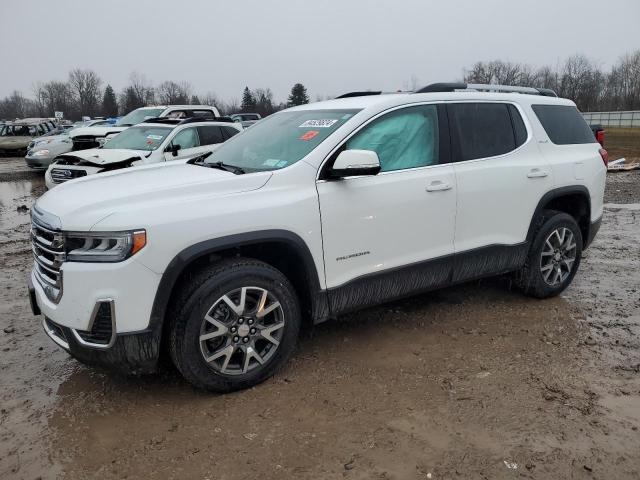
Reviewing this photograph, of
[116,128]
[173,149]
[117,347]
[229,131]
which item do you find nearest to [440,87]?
[117,347]

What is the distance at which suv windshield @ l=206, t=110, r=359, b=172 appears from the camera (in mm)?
3701

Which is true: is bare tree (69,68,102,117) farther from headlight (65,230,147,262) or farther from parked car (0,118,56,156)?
headlight (65,230,147,262)

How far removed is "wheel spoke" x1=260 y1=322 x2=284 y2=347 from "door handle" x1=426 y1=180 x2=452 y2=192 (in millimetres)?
1508

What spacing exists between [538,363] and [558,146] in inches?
84.6

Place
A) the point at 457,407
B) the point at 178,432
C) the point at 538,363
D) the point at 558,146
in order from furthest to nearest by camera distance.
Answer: the point at 558,146
the point at 538,363
the point at 457,407
the point at 178,432

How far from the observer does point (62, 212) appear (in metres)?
3.05

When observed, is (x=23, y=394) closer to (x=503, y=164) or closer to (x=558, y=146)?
(x=503, y=164)

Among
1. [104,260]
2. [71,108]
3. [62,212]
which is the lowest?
[104,260]

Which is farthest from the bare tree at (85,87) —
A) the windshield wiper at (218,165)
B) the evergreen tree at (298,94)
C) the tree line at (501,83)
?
the windshield wiper at (218,165)

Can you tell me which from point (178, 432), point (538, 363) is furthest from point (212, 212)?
point (538, 363)

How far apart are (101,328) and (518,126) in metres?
3.74

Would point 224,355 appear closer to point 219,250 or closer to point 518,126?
point 219,250

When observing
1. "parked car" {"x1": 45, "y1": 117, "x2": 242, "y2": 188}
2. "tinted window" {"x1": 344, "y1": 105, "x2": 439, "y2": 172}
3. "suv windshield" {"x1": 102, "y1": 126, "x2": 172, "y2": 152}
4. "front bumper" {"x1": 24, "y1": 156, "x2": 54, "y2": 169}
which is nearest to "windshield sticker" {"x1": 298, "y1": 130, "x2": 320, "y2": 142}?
"tinted window" {"x1": 344, "y1": 105, "x2": 439, "y2": 172}

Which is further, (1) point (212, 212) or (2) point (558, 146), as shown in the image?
(2) point (558, 146)
